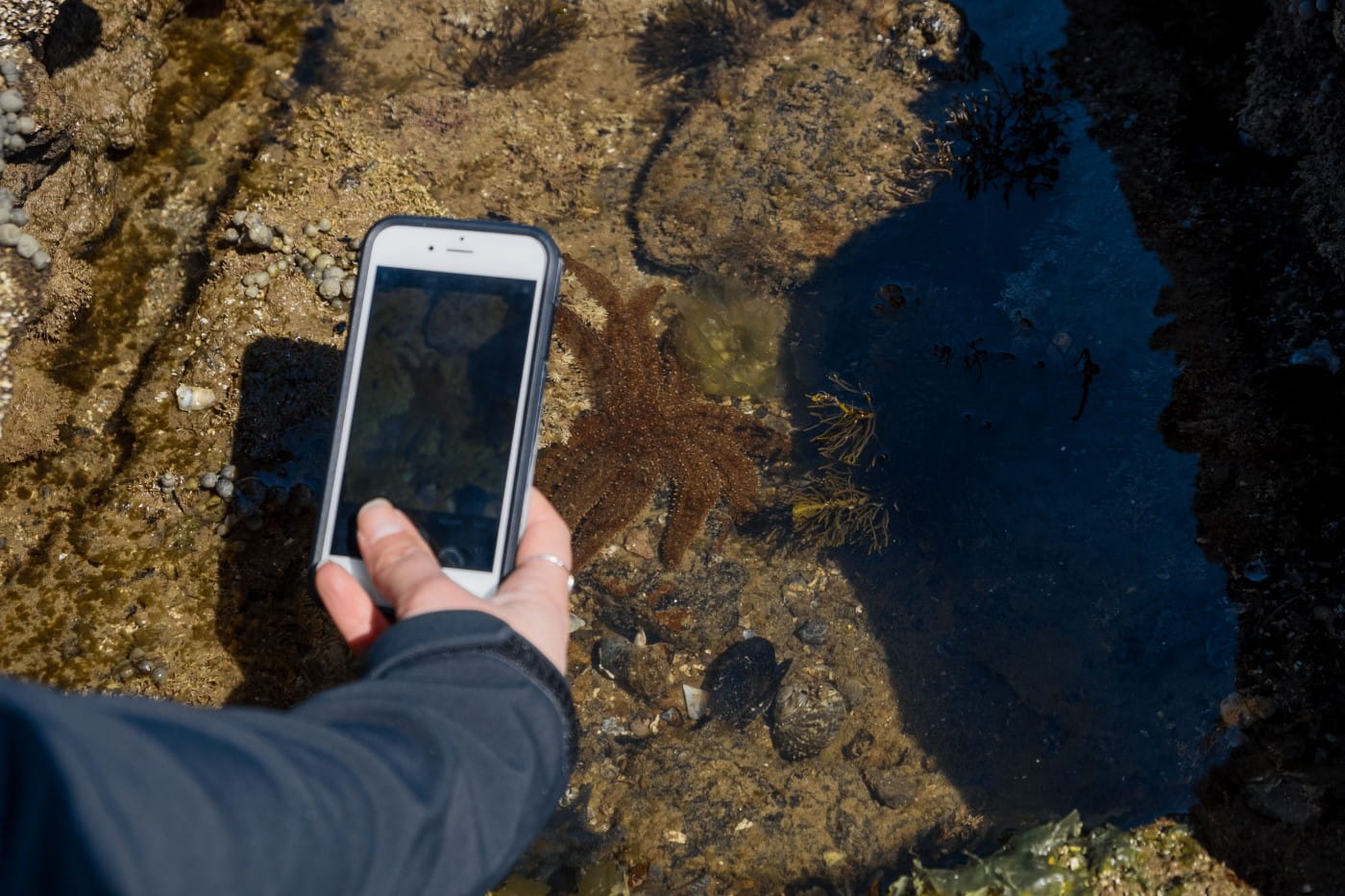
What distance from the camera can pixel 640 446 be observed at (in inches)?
169

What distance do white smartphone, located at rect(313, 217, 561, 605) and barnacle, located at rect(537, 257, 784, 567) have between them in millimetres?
1272

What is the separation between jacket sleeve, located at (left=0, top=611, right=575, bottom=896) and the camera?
1.25m

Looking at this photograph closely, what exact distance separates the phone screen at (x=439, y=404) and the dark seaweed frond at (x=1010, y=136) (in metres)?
3.29

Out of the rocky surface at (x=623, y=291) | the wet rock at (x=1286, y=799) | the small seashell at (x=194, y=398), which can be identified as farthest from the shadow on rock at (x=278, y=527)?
the wet rock at (x=1286, y=799)

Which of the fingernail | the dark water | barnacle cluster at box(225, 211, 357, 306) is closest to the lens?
the fingernail

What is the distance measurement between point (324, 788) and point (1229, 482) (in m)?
4.02

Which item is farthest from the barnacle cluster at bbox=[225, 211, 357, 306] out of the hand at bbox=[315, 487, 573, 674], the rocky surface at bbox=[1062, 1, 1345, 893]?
the rocky surface at bbox=[1062, 1, 1345, 893]

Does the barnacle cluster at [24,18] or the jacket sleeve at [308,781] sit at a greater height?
the barnacle cluster at [24,18]

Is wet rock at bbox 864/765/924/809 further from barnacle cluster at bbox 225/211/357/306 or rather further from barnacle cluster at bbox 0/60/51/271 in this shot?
barnacle cluster at bbox 0/60/51/271

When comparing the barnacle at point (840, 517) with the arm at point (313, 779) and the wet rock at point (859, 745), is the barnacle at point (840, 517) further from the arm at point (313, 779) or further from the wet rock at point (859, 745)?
the arm at point (313, 779)

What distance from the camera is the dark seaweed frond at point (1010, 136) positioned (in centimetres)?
502

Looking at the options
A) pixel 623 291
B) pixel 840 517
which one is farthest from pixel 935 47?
pixel 840 517

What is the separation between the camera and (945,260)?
479cm

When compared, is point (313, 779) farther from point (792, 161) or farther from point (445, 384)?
point (792, 161)
